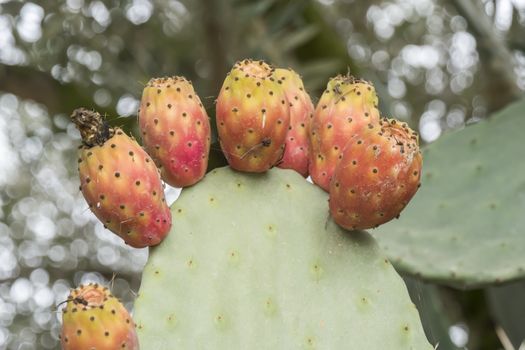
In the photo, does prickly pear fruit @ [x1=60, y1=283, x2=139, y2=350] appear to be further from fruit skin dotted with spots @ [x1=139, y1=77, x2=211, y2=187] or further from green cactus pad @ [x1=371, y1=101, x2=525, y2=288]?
green cactus pad @ [x1=371, y1=101, x2=525, y2=288]

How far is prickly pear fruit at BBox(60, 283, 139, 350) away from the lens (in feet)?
Answer: 3.17

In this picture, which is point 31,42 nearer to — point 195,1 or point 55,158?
point 195,1

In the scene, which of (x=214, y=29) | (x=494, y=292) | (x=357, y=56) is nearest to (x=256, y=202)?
(x=494, y=292)

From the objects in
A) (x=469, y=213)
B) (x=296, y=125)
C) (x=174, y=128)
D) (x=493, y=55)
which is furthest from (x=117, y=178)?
(x=493, y=55)

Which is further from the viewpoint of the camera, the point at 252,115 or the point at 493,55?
the point at 493,55

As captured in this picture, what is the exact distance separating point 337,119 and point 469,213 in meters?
0.73

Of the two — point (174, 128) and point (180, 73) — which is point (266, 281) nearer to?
point (174, 128)

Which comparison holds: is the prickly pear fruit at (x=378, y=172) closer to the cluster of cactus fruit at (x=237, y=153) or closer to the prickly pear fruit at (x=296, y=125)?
the cluster of cactus fruit at (x=237, y=153)

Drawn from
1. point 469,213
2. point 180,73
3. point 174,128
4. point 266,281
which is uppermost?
point 174,128

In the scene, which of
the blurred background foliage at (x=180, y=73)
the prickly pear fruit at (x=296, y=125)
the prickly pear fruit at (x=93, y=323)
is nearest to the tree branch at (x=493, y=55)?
the blurred background foliage at (x=180, y=73)

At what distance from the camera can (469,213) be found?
1837mm

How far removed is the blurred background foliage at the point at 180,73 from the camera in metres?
2.92

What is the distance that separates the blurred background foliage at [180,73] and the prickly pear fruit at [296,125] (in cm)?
10

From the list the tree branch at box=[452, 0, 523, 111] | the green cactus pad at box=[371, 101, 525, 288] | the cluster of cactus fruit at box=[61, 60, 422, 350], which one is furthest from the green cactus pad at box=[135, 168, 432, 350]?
the tree branch at box=[452, 0, 523, 111]
